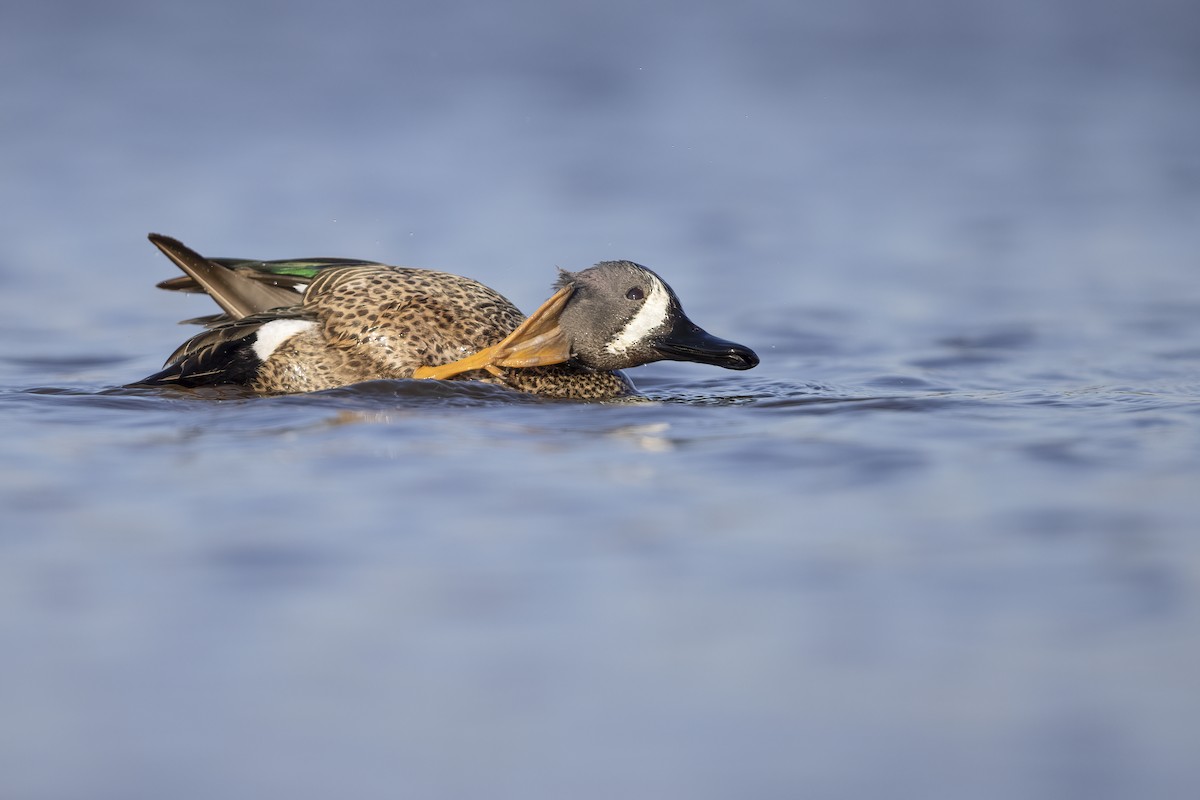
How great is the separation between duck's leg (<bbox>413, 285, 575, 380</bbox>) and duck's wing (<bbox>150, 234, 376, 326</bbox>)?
2.66ft

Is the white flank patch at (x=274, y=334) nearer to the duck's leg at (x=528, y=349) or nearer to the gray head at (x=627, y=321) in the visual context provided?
the duck's leg at (x=528, y=349)

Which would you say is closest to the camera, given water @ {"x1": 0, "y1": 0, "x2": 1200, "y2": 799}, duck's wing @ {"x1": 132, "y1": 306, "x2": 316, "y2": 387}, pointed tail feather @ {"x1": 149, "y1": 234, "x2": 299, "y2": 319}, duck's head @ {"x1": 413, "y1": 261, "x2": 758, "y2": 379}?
water @ {"x1": 0, "y1": 0, "x2": 1200, "y2": 799}

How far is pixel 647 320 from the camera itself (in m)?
6.18

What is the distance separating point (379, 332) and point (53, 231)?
13.3 feet

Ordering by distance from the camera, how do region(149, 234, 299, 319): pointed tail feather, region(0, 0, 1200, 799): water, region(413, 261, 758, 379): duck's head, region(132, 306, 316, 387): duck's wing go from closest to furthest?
region(0, 0, 1200, 799): water
region(132, 306, 316, 387): duck's wing
region(413, 261, 758, 379): duck's head
region(149, 234, 299, 319): pointed tail feather

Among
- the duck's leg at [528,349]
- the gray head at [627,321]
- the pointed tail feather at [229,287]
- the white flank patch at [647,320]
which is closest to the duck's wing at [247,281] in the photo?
the pointed tail feather at [229,287]

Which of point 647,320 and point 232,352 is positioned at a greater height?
point 647,320

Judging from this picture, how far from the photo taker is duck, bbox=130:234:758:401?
238 inches

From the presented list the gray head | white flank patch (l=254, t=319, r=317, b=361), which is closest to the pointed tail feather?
white flank patch (l=254, t=319, r=317, b=361)

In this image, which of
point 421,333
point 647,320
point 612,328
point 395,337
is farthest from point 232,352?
point 647,320

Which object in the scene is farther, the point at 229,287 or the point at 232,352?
the point at 229,287

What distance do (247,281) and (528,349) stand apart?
1254mm

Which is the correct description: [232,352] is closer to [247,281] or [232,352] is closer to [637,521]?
[247,281]

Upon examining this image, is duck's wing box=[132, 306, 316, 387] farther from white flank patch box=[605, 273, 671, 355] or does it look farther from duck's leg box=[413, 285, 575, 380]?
white flank patch box=[605, 273, 671, 355]
